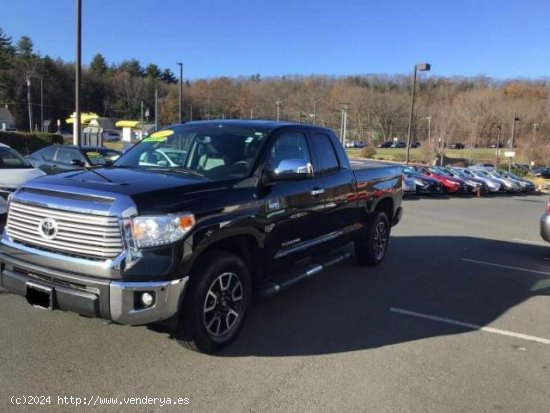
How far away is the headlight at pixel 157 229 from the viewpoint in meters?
3.65

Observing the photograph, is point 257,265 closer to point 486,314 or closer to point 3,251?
point 3,251

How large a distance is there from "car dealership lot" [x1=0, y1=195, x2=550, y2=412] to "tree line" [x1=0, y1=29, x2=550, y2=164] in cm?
7648

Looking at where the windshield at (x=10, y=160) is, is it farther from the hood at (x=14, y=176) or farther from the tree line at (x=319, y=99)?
the tree line at (x=319, y=99)

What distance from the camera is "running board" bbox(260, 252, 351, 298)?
482 centimetres

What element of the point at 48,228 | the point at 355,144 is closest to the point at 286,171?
the point at 48,228

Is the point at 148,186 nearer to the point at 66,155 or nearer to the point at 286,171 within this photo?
the point at 286,171

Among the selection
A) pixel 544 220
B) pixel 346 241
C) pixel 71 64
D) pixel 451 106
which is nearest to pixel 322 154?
pixel 346 241

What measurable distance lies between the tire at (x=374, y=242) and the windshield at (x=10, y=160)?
652 centimetres

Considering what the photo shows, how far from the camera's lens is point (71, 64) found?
417 ft

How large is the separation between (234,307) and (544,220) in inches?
285

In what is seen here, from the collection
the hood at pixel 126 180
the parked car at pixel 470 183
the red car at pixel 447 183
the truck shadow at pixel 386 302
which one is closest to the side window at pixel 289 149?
the hood at pixel 126 180

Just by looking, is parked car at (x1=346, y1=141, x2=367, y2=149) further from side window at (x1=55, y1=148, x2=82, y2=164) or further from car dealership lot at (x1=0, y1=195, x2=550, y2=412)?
car dealership lot at (x1=0, y1=195, x2=550, y2=412)

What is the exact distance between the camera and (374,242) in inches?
299

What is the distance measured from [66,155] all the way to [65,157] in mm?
62
